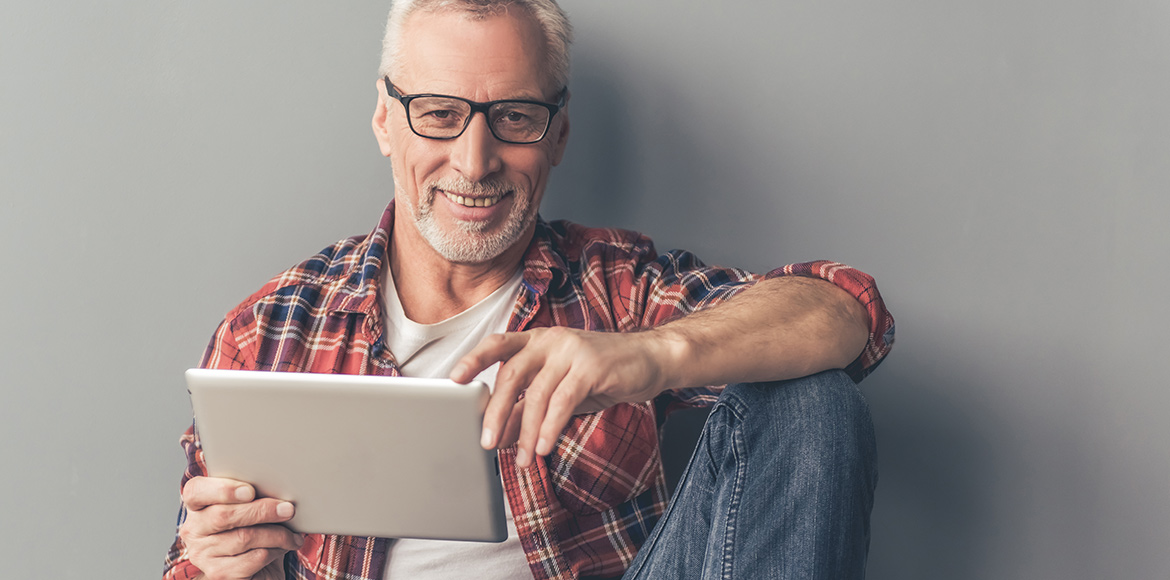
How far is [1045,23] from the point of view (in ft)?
4.67

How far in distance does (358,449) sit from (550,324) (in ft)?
1.60

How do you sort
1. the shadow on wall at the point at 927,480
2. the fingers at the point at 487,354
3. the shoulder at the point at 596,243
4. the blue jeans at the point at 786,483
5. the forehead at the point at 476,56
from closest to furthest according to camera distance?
1. the fingers at the point at 487,354
2. the blue jeans at the point at 786,483
3. the forehead at the point at 476,56
4. the shoulder at the point at 596,243
5. the shadow on wall at the point at 927,480

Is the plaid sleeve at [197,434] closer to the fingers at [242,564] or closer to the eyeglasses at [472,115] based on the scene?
the fingers at [242,564]

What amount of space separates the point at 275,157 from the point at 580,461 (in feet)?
2.58

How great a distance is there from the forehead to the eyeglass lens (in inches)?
0.7

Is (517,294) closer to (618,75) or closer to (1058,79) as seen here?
(618,75)

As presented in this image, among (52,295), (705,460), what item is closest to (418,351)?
(705,460)

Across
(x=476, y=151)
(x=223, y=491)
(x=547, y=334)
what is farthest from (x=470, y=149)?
(x=223, y=491)

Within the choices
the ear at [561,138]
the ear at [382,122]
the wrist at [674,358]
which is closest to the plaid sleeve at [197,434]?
the ear at [382,122]

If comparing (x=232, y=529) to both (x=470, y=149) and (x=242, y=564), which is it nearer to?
(x=242, y=564)

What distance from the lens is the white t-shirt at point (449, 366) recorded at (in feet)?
4.11

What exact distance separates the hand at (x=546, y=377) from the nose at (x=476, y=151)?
46 cm

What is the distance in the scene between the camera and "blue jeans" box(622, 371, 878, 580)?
94 centimetres

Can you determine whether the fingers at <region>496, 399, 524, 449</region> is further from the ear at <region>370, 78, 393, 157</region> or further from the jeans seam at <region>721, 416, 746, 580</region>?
the ear at <region>370, 78, 393, 157</region>
